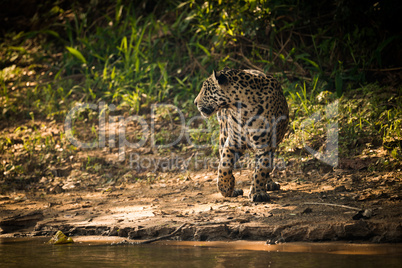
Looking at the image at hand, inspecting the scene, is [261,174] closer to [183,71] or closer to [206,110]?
[206,110]

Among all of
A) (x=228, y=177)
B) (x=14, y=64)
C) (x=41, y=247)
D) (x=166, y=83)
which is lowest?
(x=41, y=247)

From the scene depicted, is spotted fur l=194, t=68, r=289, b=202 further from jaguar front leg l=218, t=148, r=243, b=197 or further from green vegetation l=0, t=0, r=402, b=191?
green vegetation l=0, t=0, r=402, b=191

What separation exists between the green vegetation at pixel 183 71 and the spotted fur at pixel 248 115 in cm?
161

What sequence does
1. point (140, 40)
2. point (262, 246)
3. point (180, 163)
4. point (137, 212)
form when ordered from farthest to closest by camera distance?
point (140, 40) → point (180, 163) → point (137, 212) → point (262, 246)

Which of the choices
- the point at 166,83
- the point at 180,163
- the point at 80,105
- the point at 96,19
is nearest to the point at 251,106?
the point at 180,163

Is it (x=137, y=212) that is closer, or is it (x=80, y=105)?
(x=137, y=212)

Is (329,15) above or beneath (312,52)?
above

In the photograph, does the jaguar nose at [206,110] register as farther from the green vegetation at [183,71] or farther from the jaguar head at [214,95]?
the green vegetation at [183,71]

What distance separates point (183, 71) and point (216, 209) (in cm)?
532

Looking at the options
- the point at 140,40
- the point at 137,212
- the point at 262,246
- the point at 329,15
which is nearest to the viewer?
the point at 262,246

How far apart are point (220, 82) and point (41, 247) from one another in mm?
2684

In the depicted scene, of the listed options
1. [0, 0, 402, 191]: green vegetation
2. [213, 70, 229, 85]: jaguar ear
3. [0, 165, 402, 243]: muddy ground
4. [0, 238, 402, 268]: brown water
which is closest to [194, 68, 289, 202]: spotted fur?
[213, 70, 229, 85]: jaguar ear

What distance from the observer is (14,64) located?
11.4 meters

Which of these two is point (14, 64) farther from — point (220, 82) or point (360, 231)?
point (360, 231)
